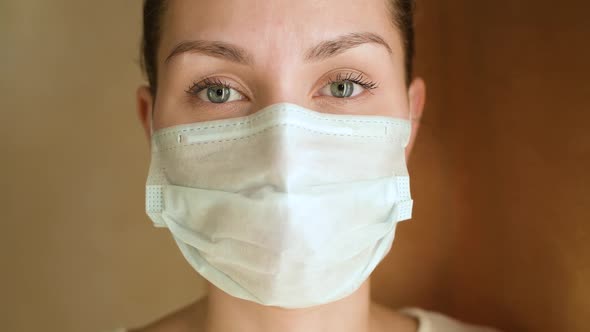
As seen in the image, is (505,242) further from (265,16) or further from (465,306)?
(265,16)

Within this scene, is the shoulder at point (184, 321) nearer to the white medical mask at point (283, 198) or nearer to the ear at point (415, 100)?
the white medical mask at point (283, 198)

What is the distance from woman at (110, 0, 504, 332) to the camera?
0.89 metres


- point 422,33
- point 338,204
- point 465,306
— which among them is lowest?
point 465,306

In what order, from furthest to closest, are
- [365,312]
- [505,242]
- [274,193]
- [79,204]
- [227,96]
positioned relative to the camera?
[79,204], [505,242], [365,312], [227,96], [274,193]

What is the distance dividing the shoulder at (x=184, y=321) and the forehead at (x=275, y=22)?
730mm

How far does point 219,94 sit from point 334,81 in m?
0.23

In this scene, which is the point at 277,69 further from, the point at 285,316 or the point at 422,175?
the point at 422,175

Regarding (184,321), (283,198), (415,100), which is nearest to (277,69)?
(283,198)

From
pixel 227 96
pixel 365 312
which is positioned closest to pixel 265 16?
pixel 227 96

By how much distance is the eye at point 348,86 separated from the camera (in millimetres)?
1013

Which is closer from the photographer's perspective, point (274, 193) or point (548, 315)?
point (274, 193)

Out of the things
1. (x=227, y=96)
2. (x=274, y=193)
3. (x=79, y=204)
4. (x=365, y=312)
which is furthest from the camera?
(x=79, y=204)

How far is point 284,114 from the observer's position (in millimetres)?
895

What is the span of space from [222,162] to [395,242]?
900 mm
